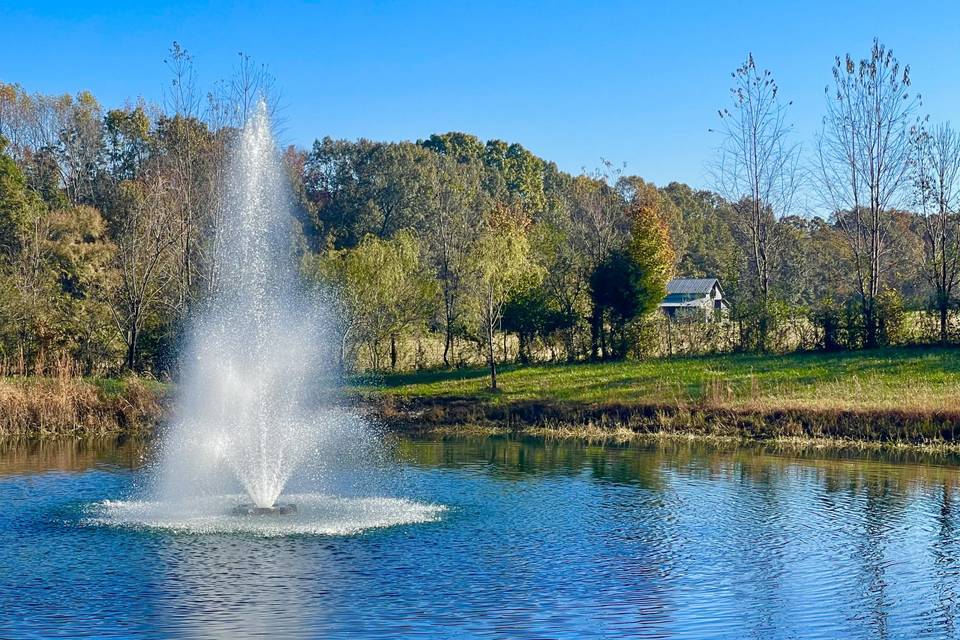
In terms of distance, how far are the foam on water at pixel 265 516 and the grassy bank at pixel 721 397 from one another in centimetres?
1457

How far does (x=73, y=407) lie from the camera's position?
35594 mm

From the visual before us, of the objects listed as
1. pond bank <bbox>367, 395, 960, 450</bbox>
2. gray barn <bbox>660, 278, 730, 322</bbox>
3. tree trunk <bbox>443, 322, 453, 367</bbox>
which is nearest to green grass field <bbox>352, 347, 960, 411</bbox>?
pond bank <bbox>367, 395, 960, 450</bbox>

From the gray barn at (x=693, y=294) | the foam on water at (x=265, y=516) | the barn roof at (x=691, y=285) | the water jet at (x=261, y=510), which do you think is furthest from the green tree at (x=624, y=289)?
the barn roof at (x=691, y=285)

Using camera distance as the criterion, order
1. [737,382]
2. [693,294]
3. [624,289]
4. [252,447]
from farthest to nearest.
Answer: [693,294] → [624,289] → [737,382] → [252,447]

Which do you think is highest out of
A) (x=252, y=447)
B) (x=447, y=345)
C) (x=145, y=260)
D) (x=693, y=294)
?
(x=145, y=260)

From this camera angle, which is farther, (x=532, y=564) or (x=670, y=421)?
(x=670, y=421)

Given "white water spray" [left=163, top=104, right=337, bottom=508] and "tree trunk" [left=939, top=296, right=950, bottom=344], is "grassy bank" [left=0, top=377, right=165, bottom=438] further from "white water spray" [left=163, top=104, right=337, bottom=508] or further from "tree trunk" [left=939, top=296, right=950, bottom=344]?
"tree trunk" [left=939, top=296, right=950, bottom=344]

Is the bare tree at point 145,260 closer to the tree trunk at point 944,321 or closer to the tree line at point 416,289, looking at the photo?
the tree line at point 416,289

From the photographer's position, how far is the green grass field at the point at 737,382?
1391 inches

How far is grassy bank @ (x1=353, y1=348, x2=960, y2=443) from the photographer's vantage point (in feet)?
107

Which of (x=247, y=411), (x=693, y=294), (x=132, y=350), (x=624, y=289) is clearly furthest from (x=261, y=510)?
(x=693, y=294)

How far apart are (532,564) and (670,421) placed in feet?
61.1

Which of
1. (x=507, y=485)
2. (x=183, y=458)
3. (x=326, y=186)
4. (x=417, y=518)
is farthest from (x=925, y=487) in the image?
(x=326, y=186)

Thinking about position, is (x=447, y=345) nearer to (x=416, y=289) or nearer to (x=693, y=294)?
(x=416, y=289)
